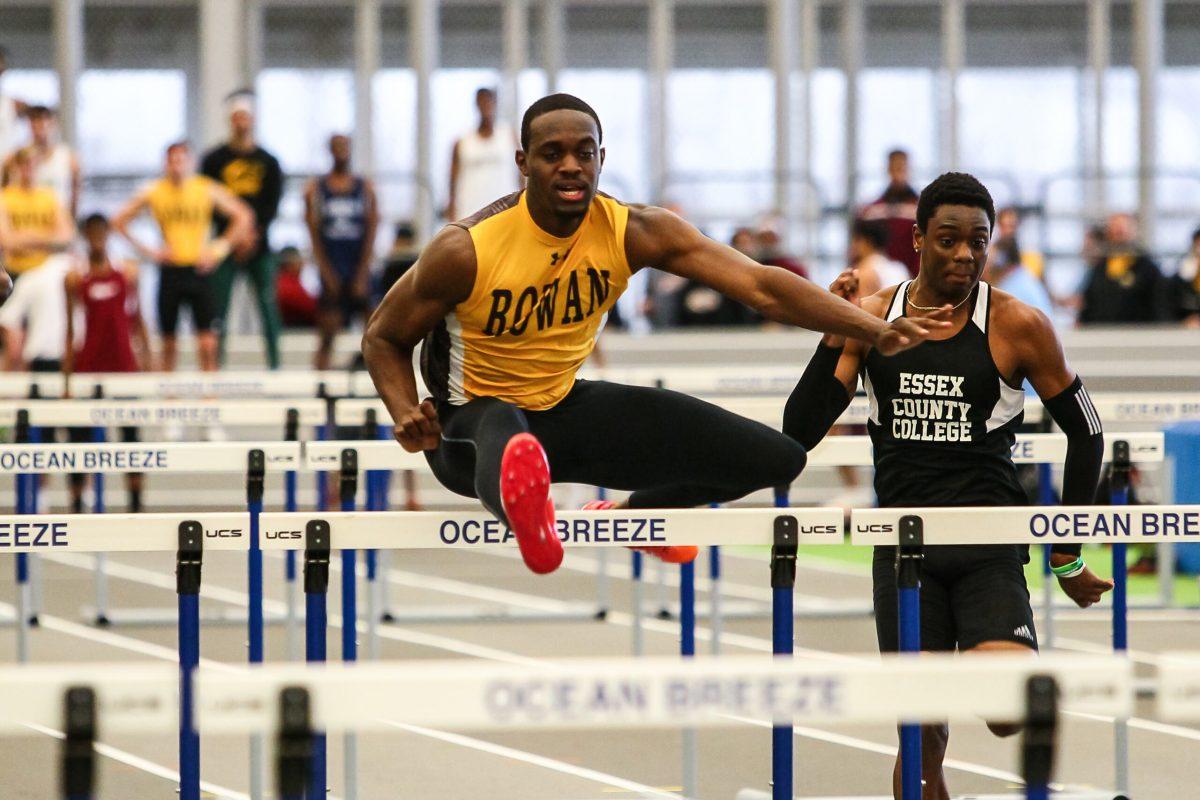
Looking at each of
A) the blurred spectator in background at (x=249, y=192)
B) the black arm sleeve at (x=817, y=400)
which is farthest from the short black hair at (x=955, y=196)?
the blurred spectator in background at (x=249, y=192)

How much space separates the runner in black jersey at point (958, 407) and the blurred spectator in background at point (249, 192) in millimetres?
8346

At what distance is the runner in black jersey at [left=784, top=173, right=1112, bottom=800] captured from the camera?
4.37 metres

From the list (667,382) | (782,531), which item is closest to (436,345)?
(782,531)

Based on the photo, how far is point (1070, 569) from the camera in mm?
4414

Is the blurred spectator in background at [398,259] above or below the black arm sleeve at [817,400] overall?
above

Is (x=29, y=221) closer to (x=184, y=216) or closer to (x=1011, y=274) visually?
(x=184, y=216)

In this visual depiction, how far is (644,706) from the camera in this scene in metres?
2.57

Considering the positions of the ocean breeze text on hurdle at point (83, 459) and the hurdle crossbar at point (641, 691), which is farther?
the ocean breeze text on hurdle at point (83, 459)

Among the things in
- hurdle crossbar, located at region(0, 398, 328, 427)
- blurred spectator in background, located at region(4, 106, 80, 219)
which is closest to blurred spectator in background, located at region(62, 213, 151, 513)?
blurred spectator in background, located at region(4, 106, 80, 219)

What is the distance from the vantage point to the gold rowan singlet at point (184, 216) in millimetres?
11914

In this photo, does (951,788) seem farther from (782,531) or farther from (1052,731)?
(1052,731)

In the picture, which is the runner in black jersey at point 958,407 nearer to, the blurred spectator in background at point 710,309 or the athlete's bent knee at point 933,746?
the athlete's bent knee at point 933,746

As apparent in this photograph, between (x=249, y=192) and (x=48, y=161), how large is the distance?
1.41 meters

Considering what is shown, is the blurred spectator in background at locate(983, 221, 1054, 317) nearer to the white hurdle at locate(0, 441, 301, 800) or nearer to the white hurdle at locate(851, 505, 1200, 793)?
the white hurdle at locate(0, 441, 301, 800)
